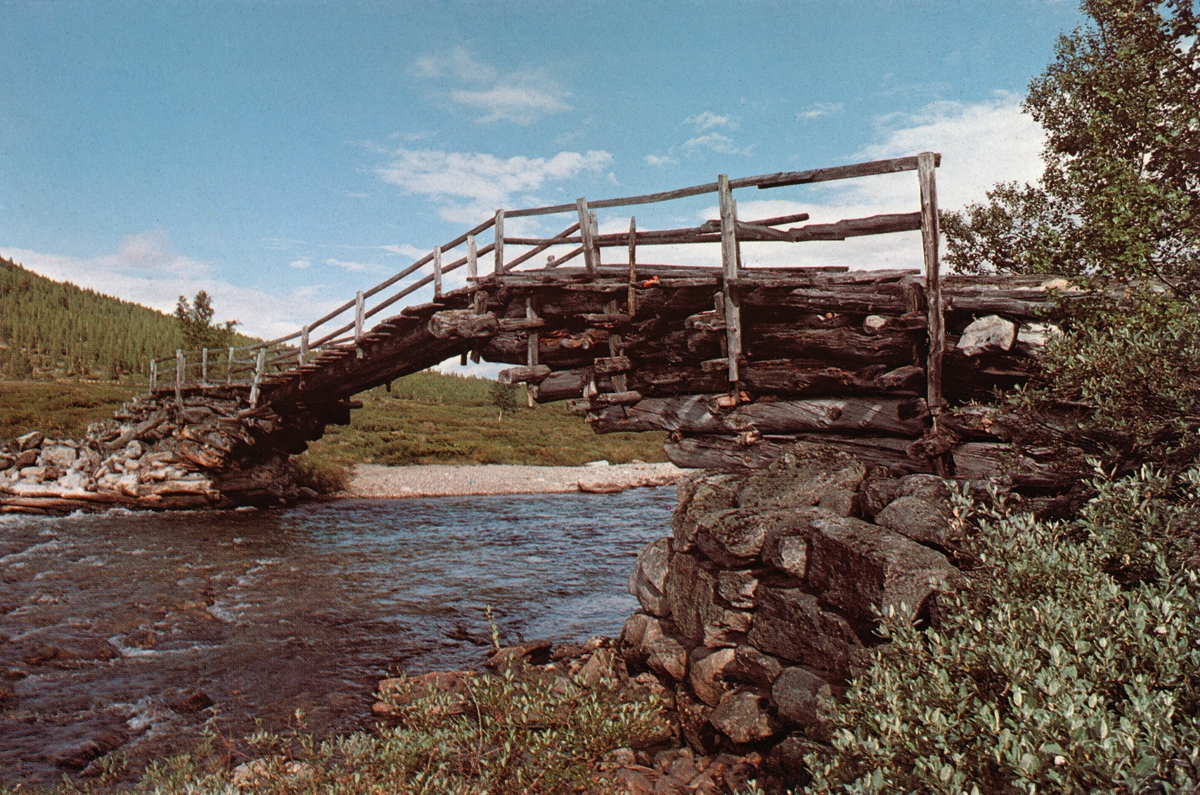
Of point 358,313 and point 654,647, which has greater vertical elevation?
point 358,313

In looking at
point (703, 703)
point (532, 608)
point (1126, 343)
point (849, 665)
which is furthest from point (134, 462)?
point (1126, 343)

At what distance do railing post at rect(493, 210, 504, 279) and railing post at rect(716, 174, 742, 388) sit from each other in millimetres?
4033

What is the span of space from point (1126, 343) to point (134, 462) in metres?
29.0

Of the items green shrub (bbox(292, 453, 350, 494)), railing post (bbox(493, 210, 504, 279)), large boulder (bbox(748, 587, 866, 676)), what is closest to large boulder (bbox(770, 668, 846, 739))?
large boulder (bbox(748, 587, 866, 676))

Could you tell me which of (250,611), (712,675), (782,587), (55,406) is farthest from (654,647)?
(55,406)

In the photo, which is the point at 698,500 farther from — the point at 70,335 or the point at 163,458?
the point at 70,335

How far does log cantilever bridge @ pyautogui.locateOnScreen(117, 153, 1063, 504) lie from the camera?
8117 millimetres

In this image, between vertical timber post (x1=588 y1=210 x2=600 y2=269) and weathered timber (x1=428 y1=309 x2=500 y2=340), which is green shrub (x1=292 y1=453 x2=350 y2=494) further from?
vertical timber post (x1=588 y1=210 x2=600 y2=269)

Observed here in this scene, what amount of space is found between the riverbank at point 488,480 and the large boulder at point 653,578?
23.2m

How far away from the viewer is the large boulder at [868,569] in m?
5.78

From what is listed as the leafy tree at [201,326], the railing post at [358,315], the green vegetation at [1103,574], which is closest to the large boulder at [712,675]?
the green vegetation at [1103,574]

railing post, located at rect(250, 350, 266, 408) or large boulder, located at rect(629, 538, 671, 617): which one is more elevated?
railing post, located at rect(250, 350, 266, 408)

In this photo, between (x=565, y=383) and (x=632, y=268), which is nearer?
(x=632, y=268)

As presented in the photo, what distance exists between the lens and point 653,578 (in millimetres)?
9578
